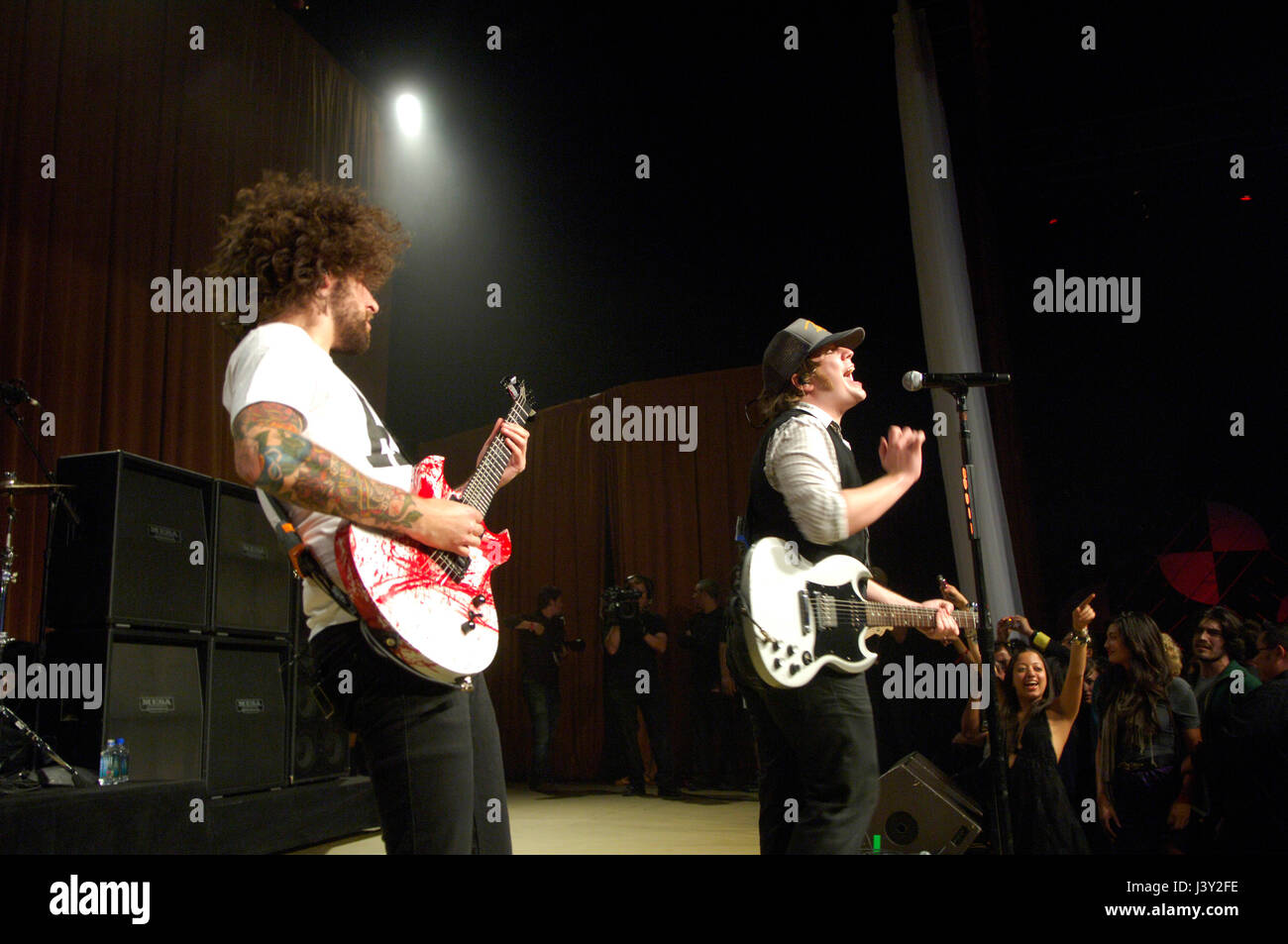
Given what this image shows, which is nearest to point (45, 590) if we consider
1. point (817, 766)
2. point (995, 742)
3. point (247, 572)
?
point (247, 572)

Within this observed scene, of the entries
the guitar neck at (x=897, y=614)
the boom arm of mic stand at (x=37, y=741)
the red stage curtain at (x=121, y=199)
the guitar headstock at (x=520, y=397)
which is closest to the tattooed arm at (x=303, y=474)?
the guitar headstock at (x=520, y=397)

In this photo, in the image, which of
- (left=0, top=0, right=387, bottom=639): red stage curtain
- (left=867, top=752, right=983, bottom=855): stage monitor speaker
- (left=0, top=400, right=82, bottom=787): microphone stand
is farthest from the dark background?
(left=0, top=400, right=82, bottom=787): microphone stand

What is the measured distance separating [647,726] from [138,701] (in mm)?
4708

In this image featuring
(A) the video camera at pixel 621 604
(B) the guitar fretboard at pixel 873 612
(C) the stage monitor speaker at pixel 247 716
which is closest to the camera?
(B) the guitar fretboard at pixel 873 612

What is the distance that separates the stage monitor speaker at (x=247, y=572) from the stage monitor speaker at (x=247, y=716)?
0.11m

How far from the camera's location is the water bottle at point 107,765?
3.92m

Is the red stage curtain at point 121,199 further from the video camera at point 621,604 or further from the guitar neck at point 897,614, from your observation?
the guitar neck at point 897,614

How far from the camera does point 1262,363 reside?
8.23 metres

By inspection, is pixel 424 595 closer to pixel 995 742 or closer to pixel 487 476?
pixel 487 476

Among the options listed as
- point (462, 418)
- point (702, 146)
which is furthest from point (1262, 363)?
point (462, 418)

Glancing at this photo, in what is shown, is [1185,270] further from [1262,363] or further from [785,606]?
[785,606]

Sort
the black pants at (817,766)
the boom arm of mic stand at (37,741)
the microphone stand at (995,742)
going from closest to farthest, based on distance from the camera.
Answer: the black pants at (817,766)
the microphone stand at (995,742)
the boom arm of mic stand at (37,741)

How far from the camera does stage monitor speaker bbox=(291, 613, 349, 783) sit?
5.37 meters

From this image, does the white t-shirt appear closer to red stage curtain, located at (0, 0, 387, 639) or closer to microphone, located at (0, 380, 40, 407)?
microphone, located at (0, 380, 40, 407)
